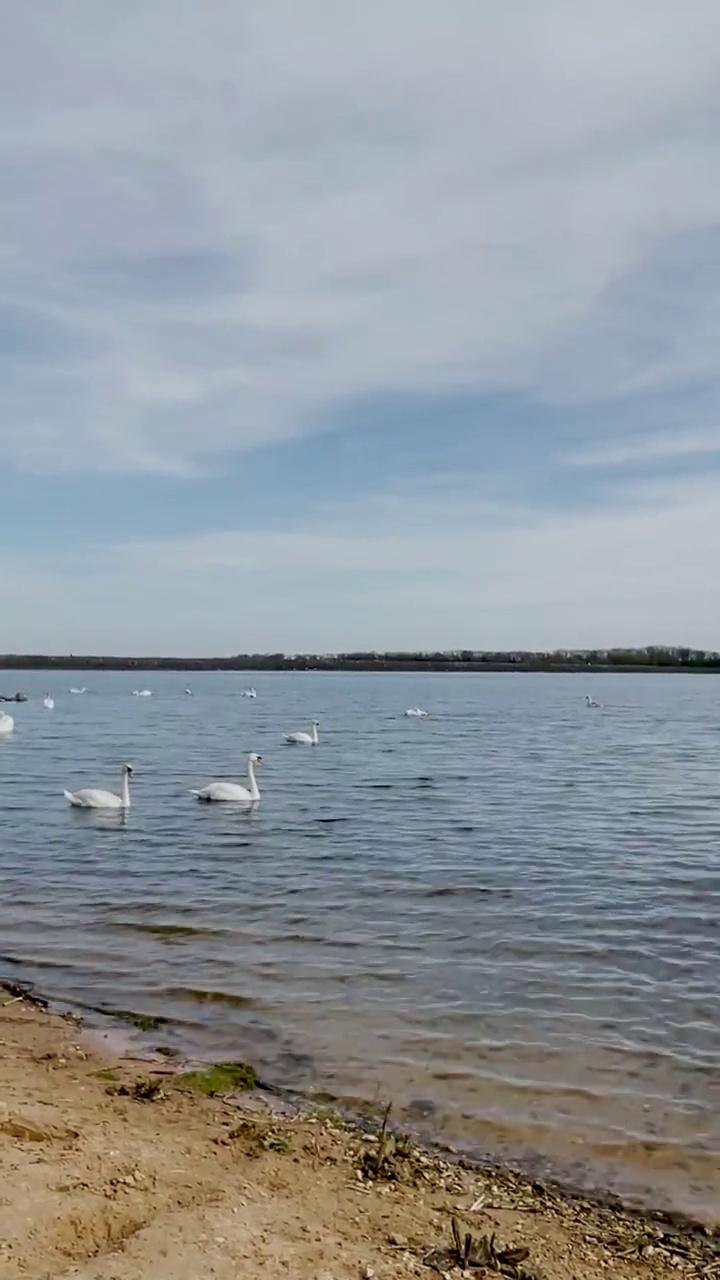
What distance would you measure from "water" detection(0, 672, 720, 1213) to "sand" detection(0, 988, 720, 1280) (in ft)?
2.58

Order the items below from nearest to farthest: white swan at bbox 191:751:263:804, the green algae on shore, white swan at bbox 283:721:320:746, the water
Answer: the green algae on shore, the water, white swan at bbox 191:751:263:804, white swan at bbox 283:721:320:746

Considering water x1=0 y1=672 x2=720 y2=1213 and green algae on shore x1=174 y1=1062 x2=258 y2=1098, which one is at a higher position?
green algae on shore x1=174 y1=1062 x2=258 y2=1098

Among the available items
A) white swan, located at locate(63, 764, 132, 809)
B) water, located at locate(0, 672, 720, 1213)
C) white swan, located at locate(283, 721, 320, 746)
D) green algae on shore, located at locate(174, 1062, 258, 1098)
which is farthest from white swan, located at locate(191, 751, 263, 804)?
Result: green algae on shore, located at locate(174, 1062, 258, 1098)

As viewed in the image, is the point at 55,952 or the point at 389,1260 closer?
the point at 389,1260

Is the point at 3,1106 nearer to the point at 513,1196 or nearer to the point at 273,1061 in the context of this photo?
the point at 273,1061

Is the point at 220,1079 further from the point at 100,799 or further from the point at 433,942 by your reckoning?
the point at 100,799

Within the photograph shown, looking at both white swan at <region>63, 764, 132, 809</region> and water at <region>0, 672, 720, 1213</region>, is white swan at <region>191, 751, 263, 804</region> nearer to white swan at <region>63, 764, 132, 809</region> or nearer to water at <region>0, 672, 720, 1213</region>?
water at <region>0, 672, 720, 1213</region>

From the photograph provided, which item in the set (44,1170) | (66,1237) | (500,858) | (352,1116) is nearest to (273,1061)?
(352,1116)

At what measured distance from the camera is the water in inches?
310

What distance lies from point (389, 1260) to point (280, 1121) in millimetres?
2099

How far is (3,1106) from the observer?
6.67 m

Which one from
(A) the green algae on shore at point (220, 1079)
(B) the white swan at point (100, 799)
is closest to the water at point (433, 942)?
(A) the green algae on shore at point (220, 1079)

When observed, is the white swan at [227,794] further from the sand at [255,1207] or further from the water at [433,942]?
the sand at [255,1207]

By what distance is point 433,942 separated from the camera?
12117 mm
